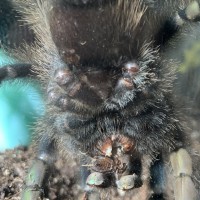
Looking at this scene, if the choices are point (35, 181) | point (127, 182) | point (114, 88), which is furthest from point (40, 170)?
point (114, 88)

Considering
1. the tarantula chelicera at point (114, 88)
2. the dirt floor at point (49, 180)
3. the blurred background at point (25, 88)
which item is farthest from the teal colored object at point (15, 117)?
the tarantula chelicera at point (114, 88)

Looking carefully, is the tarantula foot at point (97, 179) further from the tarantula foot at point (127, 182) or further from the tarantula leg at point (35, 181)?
the tarantula leg at point (35, 181)

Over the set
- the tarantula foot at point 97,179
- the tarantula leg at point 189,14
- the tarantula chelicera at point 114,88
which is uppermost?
the tarantula leg at point 189,14

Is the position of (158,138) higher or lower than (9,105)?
lower

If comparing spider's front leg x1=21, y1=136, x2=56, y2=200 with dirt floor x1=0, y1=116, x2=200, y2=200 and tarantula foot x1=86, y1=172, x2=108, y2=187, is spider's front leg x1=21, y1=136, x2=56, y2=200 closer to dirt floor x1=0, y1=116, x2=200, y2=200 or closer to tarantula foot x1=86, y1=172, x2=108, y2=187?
dirt floor x1=0, y1=116, x2=200, y2=200

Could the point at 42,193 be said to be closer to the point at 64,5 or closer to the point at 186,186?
the point at 186,186

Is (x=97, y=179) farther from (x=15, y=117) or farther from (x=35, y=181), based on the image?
(x=15, y=117)

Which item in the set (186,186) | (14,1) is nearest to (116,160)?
(186,186)
